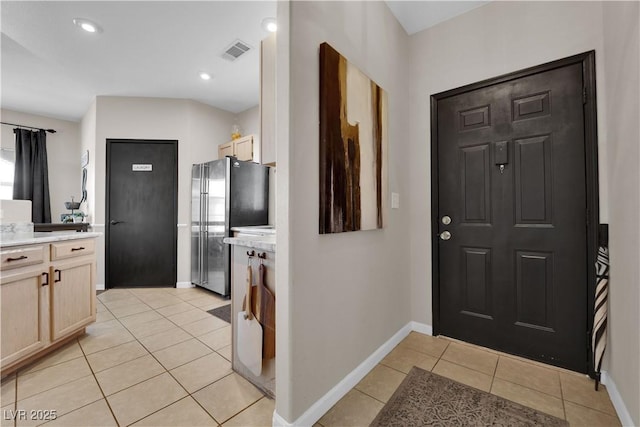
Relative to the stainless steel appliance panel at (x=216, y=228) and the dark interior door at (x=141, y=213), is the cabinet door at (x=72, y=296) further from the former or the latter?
the dark interior door at (x=141, y=213)

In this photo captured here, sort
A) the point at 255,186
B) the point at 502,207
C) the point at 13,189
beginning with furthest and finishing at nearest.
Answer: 1. the point at 13,189
2. the point at 255,186
3. the point at 502,207

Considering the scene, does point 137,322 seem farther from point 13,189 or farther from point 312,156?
point 13,189

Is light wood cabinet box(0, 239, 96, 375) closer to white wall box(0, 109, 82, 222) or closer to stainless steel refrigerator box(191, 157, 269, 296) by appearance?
stainless steel refrigerator box(191, 157, 269, 296)

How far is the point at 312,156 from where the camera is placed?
145 centimetres

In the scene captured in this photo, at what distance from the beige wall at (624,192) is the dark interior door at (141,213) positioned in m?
4.58

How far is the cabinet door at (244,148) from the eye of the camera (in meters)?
3.90

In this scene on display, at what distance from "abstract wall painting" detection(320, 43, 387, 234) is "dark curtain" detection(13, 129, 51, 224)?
5.69 metres

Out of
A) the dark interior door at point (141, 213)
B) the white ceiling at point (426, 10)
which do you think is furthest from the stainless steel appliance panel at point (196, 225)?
the white ceiling at point (426, 10)

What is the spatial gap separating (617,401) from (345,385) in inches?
58.0

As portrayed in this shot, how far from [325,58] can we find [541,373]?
2.44 m

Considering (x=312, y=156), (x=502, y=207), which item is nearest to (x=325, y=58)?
(x=312, y=156)

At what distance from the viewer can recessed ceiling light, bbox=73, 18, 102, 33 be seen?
95.9 inches

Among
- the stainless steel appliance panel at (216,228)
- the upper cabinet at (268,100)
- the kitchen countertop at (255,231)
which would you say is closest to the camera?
the upper cabinet at (268,100)

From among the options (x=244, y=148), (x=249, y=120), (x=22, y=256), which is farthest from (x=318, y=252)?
(x=249, y=120)
